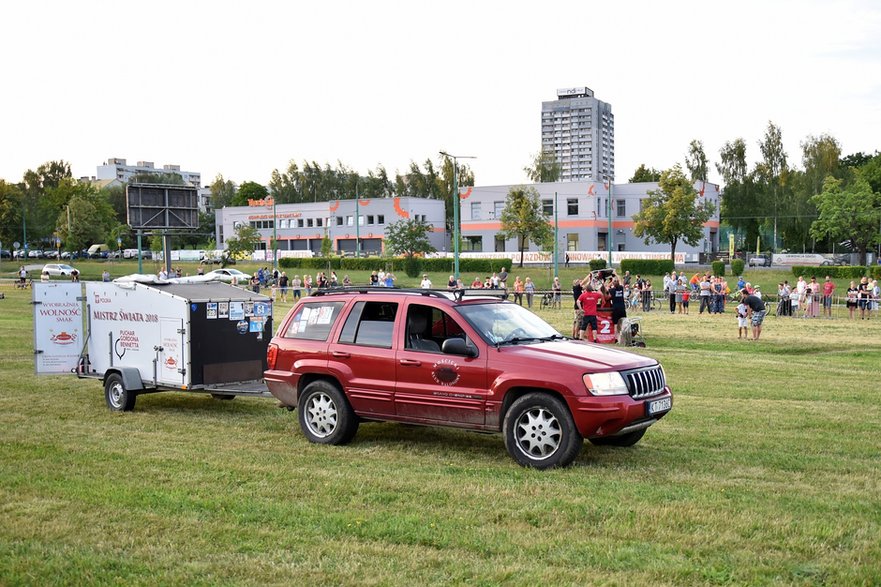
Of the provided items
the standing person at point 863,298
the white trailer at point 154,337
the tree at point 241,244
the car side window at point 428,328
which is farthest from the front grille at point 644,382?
the tree at point 241,244

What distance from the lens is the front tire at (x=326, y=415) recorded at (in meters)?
9.66

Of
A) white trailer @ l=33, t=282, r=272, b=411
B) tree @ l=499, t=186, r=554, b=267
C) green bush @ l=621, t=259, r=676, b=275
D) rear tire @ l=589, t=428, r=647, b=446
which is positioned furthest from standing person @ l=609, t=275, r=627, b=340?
tree @ l=499, t=186, r=554, b=267

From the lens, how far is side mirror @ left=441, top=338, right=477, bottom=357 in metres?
8.88

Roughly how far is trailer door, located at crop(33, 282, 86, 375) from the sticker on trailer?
109 inches

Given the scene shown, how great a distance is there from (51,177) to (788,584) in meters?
132

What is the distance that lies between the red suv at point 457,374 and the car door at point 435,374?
0.01 m

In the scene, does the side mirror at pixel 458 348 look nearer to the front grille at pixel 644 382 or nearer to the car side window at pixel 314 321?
the front grille at pixel 644 382

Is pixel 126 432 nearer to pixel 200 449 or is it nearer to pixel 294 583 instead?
pixel 200 449

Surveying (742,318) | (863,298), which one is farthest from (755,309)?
(863,298)

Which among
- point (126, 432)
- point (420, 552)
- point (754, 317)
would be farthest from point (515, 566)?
point (754, 317)

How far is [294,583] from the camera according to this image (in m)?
5.41

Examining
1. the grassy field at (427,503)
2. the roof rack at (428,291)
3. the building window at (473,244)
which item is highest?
the building window at (473,244)

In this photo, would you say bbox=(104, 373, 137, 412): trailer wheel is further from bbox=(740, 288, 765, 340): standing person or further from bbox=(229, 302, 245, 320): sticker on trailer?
bbox=(740, 288, 765, 340): standing person

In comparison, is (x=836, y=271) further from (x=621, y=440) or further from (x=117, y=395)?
(x=117, y=395)
